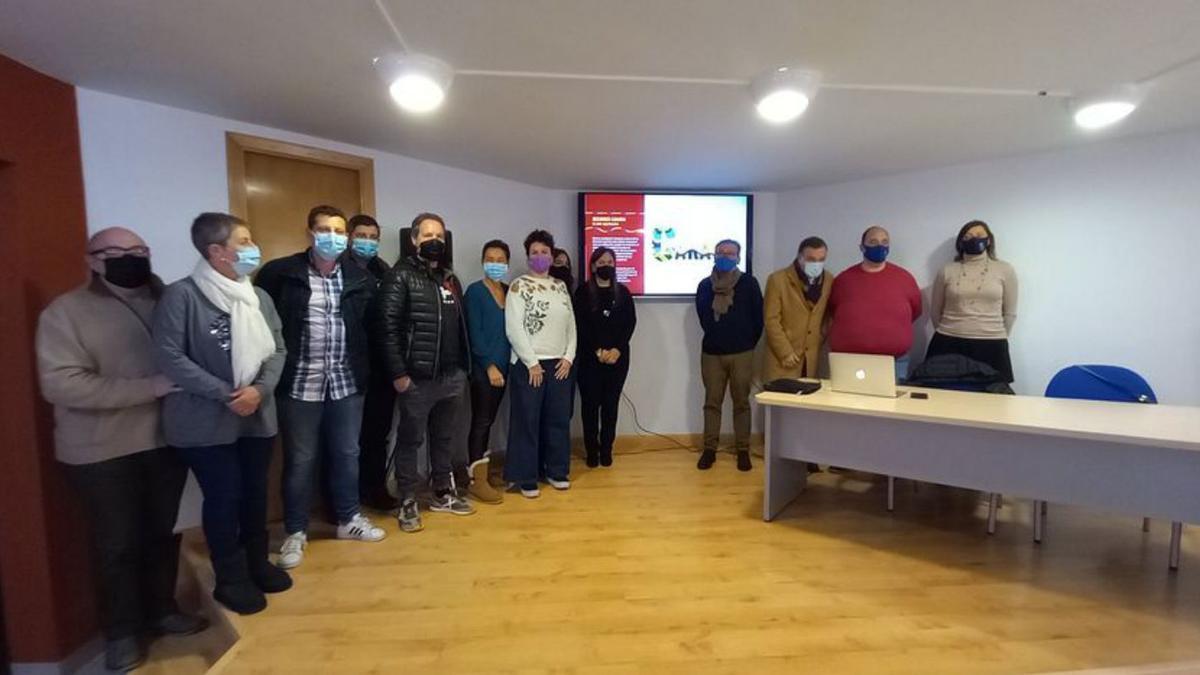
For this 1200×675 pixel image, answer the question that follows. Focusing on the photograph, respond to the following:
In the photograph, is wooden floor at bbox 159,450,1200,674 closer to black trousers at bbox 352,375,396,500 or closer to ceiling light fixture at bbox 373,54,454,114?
black trousers at bbox 352,375,396,500

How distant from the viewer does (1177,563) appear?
2195mm

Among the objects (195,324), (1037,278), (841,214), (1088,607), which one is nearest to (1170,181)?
(1037,278)

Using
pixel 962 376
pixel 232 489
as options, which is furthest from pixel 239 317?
pixel 962 376

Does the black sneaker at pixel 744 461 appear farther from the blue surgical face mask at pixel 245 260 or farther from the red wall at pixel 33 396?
the red wall at pixel 33 396

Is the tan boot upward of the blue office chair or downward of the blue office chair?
downward

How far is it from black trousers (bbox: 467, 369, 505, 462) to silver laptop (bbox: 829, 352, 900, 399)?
1897mm

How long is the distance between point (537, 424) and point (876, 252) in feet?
7.73

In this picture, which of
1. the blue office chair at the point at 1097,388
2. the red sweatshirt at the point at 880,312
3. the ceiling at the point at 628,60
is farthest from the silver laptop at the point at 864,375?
the ceiling at the point at 628,60

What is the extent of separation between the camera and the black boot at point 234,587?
75.0 inches

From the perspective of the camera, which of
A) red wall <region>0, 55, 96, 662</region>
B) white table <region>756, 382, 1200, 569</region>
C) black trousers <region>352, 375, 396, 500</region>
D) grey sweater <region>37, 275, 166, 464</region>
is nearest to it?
grey sweater <region>37, 275, 166, 464</region>

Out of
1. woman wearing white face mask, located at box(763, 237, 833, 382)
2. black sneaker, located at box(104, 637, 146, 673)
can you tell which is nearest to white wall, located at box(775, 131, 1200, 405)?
woman wearing white face mask, located at box(763, 237, 833, 382)

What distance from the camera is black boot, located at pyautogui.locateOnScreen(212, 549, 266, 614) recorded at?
1906 mm

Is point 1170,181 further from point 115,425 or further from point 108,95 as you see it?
point 108,95

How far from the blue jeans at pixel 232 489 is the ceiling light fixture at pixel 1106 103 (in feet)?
12.2
